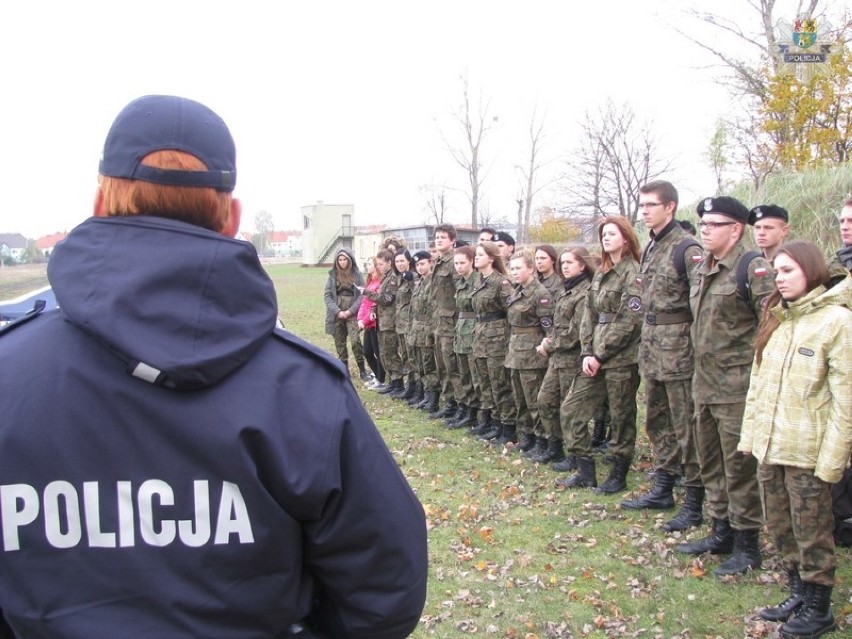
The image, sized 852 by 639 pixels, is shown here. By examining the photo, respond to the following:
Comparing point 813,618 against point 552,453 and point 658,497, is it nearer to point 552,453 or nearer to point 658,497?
point 658,497

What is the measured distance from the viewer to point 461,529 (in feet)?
19.6

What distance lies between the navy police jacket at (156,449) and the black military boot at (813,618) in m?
3.56

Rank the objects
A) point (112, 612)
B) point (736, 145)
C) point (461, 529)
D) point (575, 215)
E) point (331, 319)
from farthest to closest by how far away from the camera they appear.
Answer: point (575, 215)
point (736, 145)
point (331, 319)
point (461, 529)
point (112, 612)

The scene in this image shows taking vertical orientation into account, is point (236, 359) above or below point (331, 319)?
above

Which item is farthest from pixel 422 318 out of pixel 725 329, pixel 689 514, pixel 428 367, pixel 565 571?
pixel 725 329

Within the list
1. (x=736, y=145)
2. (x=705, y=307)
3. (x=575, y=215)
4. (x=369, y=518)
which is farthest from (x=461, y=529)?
(x=575, y=215)

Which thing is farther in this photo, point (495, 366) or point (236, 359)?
point (495, 366)

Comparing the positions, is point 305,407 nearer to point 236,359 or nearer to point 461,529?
point 236,359

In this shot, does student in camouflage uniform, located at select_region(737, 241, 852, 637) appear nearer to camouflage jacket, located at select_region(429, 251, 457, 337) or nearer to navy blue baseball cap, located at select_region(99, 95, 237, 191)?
navy blue baseball cap, located at select_region(99, 95, 237, 191)

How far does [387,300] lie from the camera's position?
11727 mm

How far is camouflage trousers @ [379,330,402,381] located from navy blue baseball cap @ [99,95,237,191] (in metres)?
10.4

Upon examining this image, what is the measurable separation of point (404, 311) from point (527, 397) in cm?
387

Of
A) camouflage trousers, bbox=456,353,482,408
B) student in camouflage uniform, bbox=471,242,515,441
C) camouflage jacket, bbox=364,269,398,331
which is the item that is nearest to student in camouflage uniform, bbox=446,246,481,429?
camouflage trousers, bbox=456,353,482,408

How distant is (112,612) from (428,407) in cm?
942
